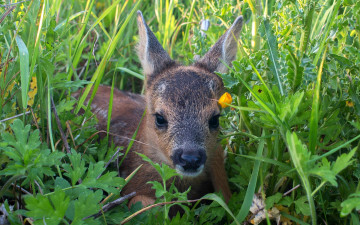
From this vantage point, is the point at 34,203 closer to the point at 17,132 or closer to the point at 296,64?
the point at 17,132

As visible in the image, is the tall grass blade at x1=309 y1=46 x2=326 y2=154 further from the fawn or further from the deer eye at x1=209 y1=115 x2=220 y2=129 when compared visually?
the deer eye at x1=209 y1=115 x2=220 y2=129

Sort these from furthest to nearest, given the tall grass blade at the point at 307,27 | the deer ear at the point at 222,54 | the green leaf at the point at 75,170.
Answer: the deer ear at the point at 222,54
the tall grass blade at the point at 307,27
the green leaf at the point at 75,170

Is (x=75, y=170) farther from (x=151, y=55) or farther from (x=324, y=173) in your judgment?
(x=151, y=55)

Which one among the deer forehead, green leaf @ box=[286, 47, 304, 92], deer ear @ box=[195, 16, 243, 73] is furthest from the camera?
deer ear @ box=[195, 16, 243, 73]

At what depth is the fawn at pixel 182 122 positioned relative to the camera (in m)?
3.15

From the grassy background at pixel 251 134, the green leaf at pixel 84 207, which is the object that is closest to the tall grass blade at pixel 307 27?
the grassy background at pixel 251 134

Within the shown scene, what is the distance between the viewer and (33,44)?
3109mm

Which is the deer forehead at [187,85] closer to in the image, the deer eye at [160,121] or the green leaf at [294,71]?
the deer eye at [160,121]

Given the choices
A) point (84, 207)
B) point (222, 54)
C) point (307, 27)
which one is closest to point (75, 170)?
point (84, 207)

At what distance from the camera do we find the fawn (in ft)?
10.3

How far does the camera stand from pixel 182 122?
3230mm

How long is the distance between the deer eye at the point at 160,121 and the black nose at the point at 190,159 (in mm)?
391

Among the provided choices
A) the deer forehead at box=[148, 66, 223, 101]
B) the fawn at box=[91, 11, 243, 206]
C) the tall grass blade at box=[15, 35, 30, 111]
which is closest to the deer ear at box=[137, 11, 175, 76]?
the fawn at box=[91, 11, 243, 206]

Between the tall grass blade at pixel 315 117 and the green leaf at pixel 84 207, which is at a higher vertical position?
the tall grass blade at pixel 315 117
